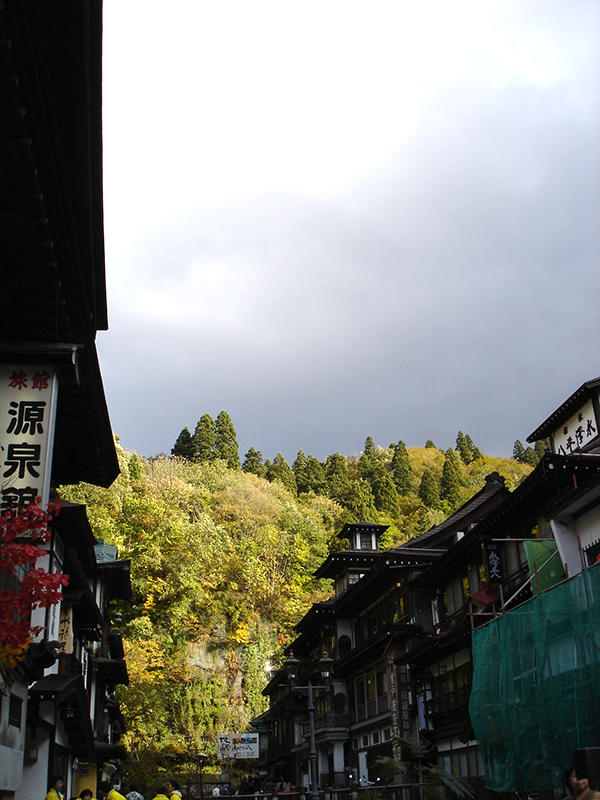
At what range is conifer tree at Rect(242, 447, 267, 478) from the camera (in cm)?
9756

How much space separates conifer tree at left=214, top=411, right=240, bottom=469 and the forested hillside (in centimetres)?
754

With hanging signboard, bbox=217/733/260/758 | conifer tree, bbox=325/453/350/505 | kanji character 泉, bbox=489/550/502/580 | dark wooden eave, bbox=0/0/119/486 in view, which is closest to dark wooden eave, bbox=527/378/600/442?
kanji character 泉, bbox=489/550/502/580

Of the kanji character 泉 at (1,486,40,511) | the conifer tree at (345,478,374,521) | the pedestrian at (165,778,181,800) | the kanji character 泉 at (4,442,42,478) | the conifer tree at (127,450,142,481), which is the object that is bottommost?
the pedestrian at (165,778,181,800)

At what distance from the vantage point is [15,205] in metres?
8.16

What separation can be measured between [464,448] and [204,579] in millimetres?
80809

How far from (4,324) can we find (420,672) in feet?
87.9

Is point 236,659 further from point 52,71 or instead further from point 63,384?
point 52,71

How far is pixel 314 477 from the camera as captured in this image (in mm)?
102812

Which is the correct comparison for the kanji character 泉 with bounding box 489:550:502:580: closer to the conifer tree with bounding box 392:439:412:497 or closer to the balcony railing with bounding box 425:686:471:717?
the balcony railing with bounding box 425:686:471:717

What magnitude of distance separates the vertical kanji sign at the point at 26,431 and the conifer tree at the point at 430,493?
8539 centimetres

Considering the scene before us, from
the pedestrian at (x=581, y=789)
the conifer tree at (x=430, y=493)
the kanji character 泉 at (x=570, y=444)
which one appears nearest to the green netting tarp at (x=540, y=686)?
the pedestrian at (x=581, y=789)

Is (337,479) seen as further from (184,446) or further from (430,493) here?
(184,446)

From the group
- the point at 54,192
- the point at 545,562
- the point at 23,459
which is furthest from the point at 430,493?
the point at 54,192

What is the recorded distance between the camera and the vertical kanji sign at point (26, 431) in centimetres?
940
